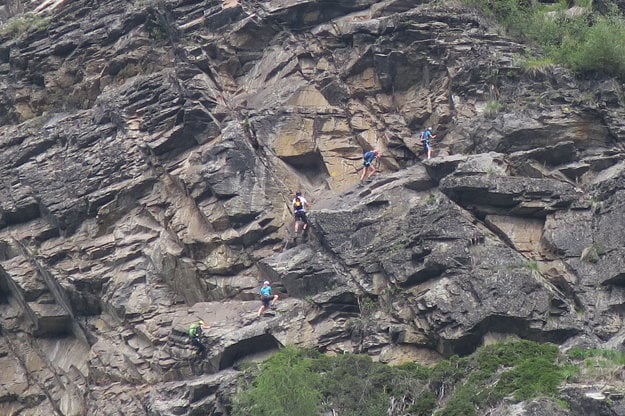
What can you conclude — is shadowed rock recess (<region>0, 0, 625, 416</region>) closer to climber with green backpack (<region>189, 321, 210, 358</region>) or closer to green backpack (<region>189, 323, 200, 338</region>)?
climber with green backpack (<region>189, 321, 210, 358</region>)

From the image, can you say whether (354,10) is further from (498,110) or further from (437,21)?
(498,110)

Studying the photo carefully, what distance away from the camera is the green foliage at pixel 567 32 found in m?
36.5

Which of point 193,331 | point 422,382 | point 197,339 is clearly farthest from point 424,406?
point 193,331

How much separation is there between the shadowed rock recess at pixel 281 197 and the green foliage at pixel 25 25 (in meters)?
1.48

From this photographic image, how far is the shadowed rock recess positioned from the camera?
103 feet

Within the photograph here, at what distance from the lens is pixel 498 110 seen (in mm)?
36156

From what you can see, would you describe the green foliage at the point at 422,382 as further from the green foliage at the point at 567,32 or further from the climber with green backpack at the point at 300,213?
the green foliage at the point at 567,32

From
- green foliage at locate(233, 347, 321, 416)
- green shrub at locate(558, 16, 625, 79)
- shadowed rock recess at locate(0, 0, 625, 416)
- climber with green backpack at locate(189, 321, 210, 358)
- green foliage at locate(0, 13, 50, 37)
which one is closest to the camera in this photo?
green foliage at locate(233, 347, 321, 416)

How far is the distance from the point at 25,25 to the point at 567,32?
22.3 meters

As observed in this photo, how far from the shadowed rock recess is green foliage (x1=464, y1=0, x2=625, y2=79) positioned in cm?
Result: 79

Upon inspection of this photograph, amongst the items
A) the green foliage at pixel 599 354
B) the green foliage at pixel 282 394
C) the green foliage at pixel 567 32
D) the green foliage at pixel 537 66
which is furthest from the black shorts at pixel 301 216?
the green foliage at pixel 567 32

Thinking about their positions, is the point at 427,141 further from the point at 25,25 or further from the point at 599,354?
the point at 25,25

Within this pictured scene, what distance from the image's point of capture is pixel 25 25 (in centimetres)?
4597

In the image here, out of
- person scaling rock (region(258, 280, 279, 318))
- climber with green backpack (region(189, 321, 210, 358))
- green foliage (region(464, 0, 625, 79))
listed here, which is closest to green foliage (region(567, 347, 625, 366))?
person scaling rock (region(258, 280, 279, 318))
